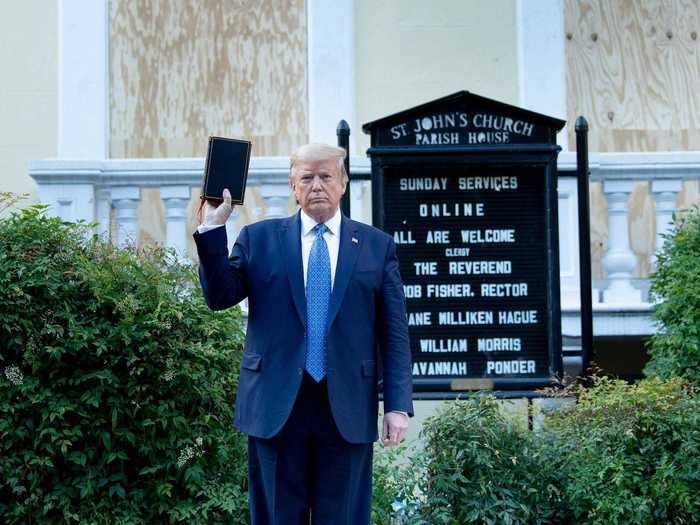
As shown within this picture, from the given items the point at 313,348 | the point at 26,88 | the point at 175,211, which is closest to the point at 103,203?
the point at 175,211

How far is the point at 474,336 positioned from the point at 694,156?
239cm

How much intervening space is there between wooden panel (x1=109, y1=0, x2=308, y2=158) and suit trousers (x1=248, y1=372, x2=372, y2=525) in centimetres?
427

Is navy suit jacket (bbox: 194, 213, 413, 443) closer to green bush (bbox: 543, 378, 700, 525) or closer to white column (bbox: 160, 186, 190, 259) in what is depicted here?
green bush (bbox: 543, 378, 700, 525)

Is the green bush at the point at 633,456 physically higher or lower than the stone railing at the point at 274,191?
lower

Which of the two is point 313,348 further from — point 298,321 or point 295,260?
point 295,260

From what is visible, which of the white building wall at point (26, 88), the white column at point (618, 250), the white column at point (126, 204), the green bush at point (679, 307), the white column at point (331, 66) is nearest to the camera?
the green bush at point (679, 307)

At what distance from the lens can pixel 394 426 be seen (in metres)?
4.11

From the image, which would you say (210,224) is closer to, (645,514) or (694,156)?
(645,514)

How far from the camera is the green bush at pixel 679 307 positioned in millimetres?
6109

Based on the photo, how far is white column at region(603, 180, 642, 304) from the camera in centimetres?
747

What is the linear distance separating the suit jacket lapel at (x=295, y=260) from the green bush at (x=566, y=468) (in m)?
1.49

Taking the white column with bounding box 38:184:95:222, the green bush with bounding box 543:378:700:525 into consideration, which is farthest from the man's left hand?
the white column with bounding box 38:184:95:222

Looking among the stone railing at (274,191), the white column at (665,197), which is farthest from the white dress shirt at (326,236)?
the white column at (665,197)

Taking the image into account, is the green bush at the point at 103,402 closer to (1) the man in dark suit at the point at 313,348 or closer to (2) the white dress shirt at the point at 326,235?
(1) the man in dark suit at the point at 313,348
